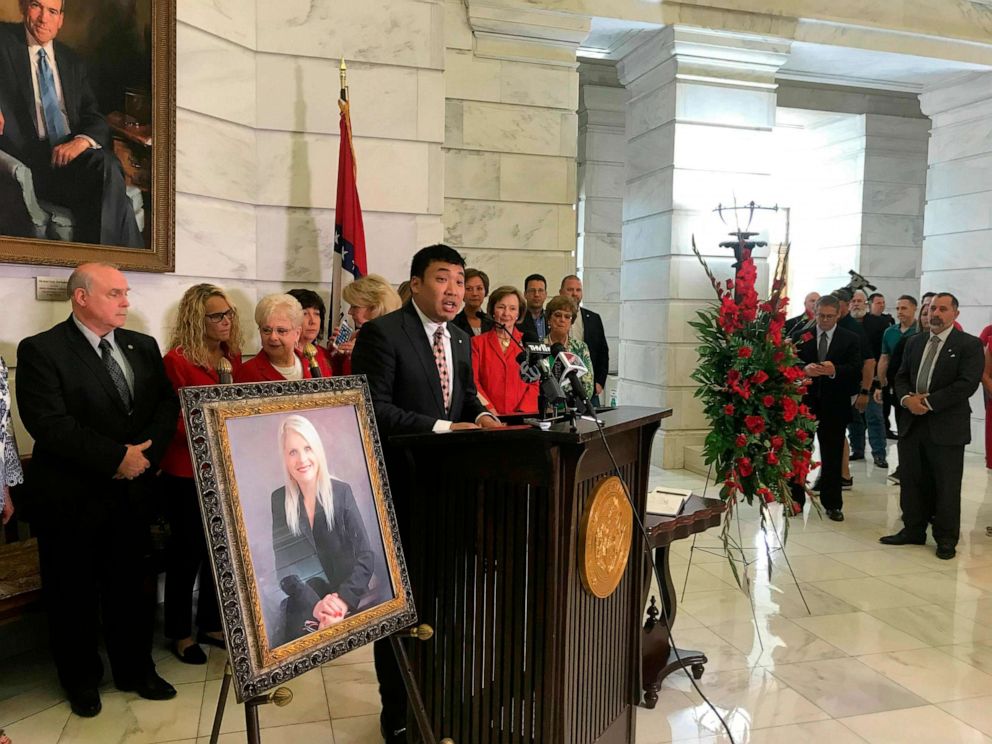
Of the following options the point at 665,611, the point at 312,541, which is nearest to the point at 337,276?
the point at 665,611

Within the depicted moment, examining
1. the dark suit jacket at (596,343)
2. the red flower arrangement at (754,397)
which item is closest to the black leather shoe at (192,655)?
the red flower arrangement at (754,397)

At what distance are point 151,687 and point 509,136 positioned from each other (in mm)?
5081

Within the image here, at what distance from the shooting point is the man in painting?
10.3 ft

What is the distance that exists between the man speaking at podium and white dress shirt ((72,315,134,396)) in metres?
1.07

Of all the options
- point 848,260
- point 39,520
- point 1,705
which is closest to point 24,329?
point 39,520

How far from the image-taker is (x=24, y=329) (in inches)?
129

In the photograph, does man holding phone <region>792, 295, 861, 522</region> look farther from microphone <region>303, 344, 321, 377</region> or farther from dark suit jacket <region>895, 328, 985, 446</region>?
microphone <region>303, 344, 321, 377</region>

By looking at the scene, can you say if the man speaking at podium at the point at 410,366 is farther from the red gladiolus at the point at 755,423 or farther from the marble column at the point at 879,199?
the marble column at the point at 879,199

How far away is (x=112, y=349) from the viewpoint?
9.40 feet

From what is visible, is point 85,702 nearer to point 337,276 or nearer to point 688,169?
point 337,276

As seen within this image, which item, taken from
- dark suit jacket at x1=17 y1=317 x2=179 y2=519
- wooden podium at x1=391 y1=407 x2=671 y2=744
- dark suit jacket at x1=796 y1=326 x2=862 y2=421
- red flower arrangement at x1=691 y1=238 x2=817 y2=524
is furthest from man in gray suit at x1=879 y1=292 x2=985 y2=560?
dark suit jacket at x1=17 y1=317 x2=179 y2=519

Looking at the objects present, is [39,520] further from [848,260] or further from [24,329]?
[848,260]

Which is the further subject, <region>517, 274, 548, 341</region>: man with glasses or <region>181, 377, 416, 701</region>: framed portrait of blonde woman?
<region>517, 274, 548, 341</region>: man with glasses

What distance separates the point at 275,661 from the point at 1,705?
6.38 feet
